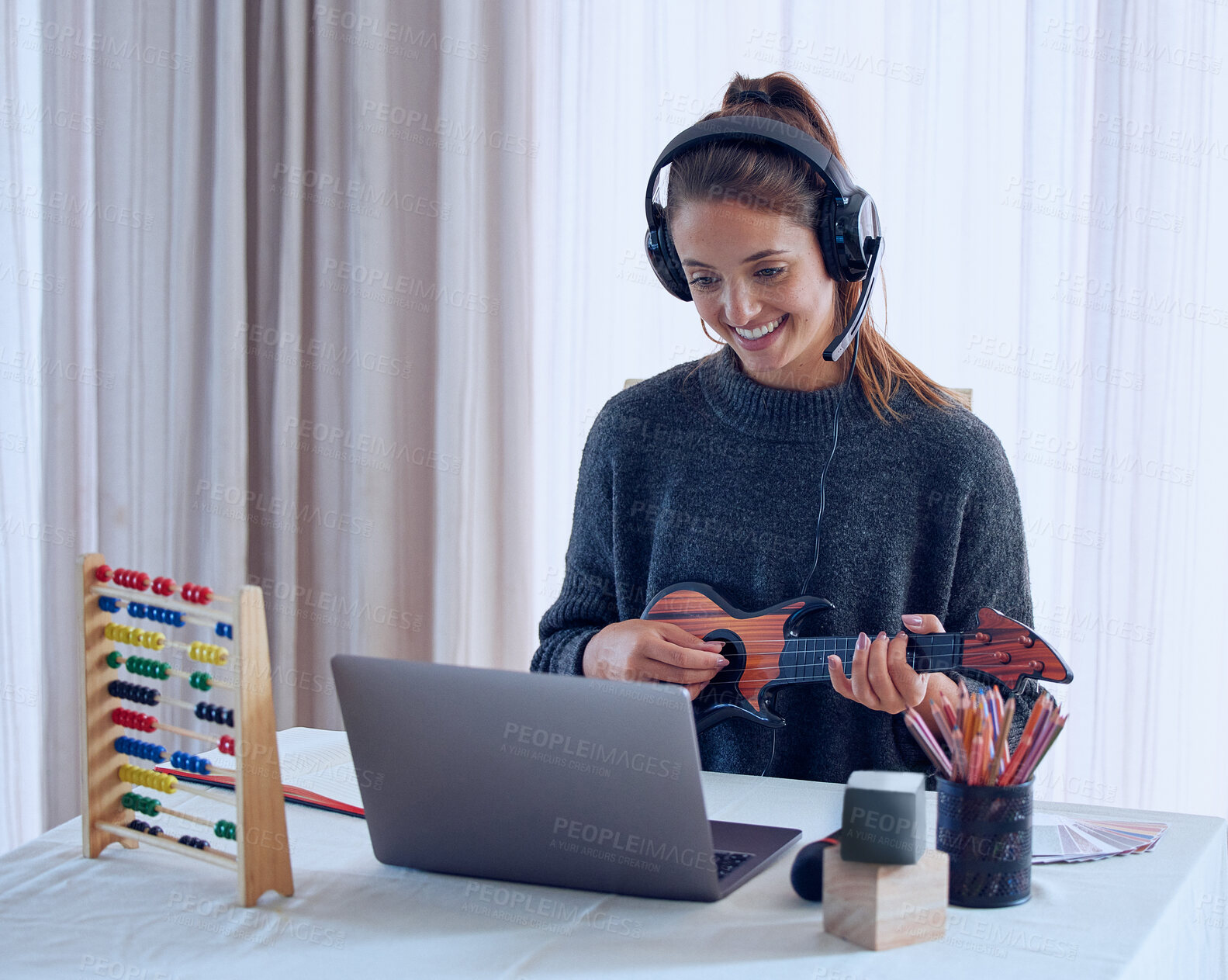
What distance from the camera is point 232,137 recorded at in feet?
7.12

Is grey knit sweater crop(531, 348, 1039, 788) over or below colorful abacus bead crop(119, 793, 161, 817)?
over

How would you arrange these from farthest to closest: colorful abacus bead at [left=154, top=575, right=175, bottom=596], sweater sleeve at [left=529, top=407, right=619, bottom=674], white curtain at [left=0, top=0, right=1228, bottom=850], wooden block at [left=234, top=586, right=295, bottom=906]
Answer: white curtain at [left=0, top=0, right=1228, bottom=850] < sweater sleeve at [left=529, top=407, right=619, bottom=674] < colorful abacus bead at [left=154, top=575, right=175, bottom=596] < wooden block at [left=234, top=586, right=295, bottom=906]

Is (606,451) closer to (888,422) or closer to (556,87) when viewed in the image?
(888,422)

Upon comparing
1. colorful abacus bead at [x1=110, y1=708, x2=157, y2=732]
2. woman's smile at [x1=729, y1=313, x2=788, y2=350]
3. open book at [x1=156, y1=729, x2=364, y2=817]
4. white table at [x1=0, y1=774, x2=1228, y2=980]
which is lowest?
open book at [x1=156, y1=729, x2=364, y2=817]

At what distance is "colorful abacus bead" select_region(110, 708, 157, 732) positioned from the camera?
0.92m

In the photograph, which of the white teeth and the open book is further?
the white teeth

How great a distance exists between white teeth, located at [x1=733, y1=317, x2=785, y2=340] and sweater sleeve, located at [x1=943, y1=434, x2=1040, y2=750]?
30 centimetres

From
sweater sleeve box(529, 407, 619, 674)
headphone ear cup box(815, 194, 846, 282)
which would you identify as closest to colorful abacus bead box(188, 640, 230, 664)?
sweater sleeve box(529, 407, 619, 674)

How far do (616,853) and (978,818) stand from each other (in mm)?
254

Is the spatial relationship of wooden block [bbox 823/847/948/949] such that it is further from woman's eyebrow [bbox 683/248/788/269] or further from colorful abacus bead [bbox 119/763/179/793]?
woman's eyebrow [bbox 683/248/788/269]

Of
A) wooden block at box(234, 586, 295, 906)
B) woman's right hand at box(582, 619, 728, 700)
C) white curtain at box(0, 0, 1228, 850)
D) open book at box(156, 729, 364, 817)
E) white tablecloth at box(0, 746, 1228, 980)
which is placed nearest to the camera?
white tablecloth at box(0, 746, 1228, 980)

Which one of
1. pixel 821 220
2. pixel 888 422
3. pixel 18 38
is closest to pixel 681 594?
pixel 888 422

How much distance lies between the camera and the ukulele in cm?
106

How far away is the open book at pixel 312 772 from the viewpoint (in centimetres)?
104
